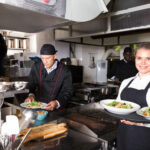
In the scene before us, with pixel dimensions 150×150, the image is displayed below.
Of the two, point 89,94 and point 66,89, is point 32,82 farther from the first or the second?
point 89,94

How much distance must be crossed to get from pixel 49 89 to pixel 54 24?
2.63ft

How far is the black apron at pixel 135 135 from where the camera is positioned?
1320 millimetres

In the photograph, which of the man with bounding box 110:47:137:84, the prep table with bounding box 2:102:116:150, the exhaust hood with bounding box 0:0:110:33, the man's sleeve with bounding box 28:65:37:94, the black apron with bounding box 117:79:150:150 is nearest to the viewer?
the prep table with bounding box 2:102:116:150

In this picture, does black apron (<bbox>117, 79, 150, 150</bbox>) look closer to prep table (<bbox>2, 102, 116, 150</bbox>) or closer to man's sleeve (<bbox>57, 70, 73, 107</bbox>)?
prep table (<bbox>2, 102, 116, 150</bbox>)

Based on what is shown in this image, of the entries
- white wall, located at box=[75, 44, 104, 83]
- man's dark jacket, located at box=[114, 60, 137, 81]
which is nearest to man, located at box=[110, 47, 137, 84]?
man's dark jacket, located at box=[114, 60, 137, 81]

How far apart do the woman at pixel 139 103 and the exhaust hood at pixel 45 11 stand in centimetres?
55

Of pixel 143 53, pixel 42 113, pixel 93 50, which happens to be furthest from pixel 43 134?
pixel 93 50

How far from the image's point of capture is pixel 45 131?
114cm

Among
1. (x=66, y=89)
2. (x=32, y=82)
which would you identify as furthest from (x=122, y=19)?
(x=32, y=82)

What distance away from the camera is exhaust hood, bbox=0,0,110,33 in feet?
3.83

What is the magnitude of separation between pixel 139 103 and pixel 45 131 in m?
0.82

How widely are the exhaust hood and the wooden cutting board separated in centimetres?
84

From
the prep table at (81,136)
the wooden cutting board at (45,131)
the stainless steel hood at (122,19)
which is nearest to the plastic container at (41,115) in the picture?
the prep table at (81,136)

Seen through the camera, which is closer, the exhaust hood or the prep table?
the prep table
